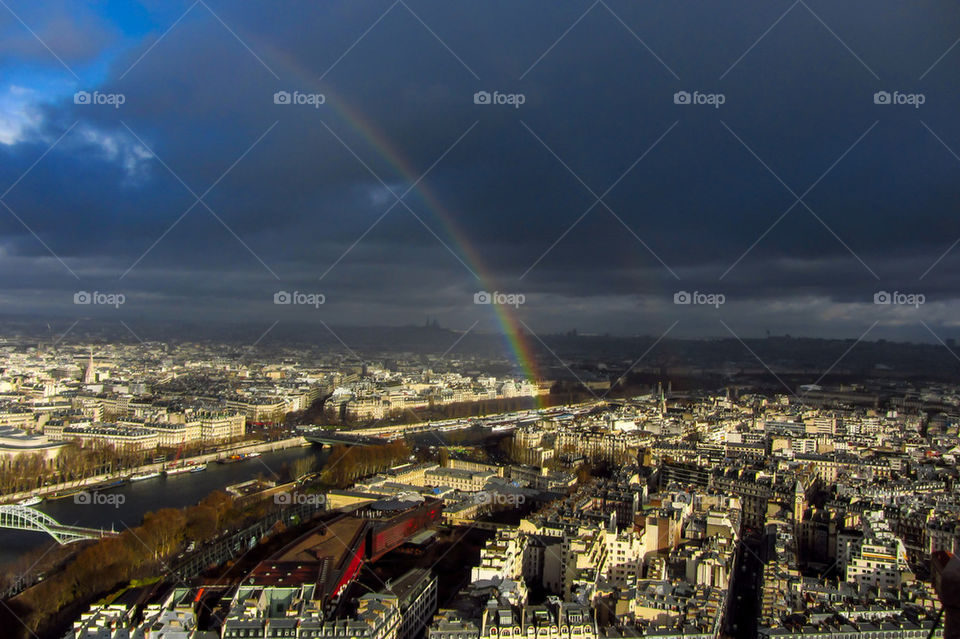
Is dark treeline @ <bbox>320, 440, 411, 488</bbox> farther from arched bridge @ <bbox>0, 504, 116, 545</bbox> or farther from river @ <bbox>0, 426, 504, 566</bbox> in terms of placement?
arched bridge @ <bbox>0, 504, 116, 545</bbox>

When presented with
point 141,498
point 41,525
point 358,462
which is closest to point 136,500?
point 141,498

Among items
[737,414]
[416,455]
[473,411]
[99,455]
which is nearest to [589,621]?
[416,455]

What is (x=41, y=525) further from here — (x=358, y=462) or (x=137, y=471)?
(x=358, y=462)

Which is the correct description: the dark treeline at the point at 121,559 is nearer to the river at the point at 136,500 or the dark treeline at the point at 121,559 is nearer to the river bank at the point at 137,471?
the river at the point at 136,500

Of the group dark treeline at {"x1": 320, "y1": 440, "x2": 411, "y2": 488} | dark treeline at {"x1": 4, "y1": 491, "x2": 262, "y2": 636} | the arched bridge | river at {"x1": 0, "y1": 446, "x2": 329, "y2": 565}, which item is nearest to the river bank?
river at {"x1": 0, "y1": 446, "x2": 329, "y2": 565}

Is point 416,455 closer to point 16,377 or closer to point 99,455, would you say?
point 99,455

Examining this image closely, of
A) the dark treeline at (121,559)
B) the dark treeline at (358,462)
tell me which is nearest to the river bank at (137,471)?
the dark treeline at (358,462)

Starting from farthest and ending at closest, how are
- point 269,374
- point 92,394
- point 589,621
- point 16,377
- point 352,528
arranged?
point 269,374 < point 16,377 < point 92,394 < point 352,528 < point 589,621

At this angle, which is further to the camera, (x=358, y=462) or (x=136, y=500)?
(x=358, y=462)

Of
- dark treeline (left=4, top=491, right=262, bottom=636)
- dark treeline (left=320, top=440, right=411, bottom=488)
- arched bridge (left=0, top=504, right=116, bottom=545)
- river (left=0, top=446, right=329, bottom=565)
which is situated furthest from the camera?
dark treeline (left=320, top=440, right=411, bottom=488)
